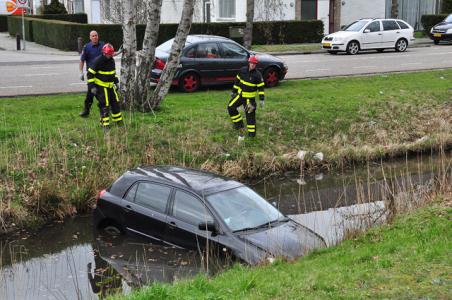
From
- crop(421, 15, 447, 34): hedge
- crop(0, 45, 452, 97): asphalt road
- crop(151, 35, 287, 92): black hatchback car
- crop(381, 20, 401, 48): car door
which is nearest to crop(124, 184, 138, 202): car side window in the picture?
crop(151, 35, 287, 92): black hatchback car

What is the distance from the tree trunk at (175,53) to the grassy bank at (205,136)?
437mm

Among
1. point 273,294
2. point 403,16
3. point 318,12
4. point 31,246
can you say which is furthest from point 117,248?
point 403,16

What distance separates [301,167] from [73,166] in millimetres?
5621

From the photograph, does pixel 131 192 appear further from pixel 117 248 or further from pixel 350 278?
pixel 350 278

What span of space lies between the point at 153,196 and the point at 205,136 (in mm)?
5664

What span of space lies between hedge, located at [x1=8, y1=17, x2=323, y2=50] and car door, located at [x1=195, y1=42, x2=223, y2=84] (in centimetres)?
1288

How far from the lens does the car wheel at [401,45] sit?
1292 inches

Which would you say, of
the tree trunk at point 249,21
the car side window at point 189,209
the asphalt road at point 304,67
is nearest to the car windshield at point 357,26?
the asphalt road at point 304,67

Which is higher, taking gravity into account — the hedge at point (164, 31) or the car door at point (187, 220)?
the hedge at point (164, 31)

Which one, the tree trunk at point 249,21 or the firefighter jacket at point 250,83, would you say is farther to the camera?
the tree trunk at point 249,21

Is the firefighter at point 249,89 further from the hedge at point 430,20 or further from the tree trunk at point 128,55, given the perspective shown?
the hedge at point 430,20

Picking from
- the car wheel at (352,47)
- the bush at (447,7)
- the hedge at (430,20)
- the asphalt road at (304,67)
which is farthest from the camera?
the bush at (447,7)

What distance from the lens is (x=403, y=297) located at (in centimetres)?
668

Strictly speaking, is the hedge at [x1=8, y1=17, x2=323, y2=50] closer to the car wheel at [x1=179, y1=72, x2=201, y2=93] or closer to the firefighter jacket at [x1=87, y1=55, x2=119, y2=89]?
the car wheel at [x1=179, y1=72, x2=201, y2=93]
